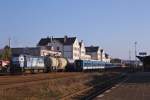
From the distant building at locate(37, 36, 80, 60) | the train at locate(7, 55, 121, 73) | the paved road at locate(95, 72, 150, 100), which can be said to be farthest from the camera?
the distant building at locate(37, 36, 80, 60)

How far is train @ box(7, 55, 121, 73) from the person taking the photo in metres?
64.9

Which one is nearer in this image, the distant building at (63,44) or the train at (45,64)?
the train at (45,64)

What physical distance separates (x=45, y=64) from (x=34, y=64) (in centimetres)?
711

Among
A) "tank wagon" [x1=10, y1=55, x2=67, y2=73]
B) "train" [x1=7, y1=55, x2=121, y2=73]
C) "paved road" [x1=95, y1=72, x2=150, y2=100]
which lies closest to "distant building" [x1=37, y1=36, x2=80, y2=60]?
"train" [x1=7, y1=55, x2=121, y2=73]

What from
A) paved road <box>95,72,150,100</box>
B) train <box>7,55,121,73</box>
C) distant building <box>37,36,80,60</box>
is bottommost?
paved road <box>95,72,150,100</box>

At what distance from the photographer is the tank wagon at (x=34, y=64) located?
64750mm

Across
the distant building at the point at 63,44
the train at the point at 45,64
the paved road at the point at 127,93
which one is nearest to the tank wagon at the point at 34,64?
the train at the point at 45,64

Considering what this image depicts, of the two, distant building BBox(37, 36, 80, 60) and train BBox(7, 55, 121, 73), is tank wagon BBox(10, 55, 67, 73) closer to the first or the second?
train BBox(7, 55, 121, 73)

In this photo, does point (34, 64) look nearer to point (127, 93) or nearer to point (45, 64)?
point (45, 64)

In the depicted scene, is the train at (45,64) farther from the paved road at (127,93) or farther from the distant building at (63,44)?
the distant building at (63,44)

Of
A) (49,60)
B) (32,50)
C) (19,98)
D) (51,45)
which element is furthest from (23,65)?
(51,45)

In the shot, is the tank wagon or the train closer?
the tank wagon

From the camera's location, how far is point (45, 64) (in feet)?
249

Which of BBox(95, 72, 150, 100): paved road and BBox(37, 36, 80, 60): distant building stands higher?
BBox(37, 36, 80, 60): distant building
